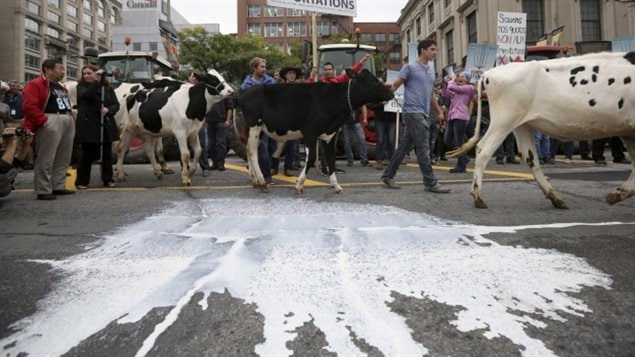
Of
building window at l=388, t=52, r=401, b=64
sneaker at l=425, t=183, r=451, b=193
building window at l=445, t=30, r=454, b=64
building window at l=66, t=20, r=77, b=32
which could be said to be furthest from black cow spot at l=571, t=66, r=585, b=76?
building window at l=66, t=20, r=77, b=32

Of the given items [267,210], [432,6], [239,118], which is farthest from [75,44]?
[267,210]

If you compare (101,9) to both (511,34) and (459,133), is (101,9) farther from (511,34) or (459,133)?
(459,133)

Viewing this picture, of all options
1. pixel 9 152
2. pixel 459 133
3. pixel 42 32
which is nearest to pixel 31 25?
pixel 42 32

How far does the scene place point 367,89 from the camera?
20.3ft

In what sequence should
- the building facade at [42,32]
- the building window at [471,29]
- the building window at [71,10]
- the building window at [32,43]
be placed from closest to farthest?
the building window at [471,29], the building facade at [42,32], the building window at [32,43], the building window at [71,10]

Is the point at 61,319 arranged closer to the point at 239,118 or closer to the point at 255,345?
the point at 255,345

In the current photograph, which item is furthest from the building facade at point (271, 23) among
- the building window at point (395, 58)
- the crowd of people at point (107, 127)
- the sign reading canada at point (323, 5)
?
the crowd of people at point (107, 127)

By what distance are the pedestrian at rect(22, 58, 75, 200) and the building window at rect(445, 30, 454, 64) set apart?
37.0 metres

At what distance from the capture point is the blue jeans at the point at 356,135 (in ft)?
31.7

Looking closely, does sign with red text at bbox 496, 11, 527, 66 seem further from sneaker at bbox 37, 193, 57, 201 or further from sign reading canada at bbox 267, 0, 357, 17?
sneaker at bbox 37, 193, 57, 201

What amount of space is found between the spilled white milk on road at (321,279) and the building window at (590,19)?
32.1 meters

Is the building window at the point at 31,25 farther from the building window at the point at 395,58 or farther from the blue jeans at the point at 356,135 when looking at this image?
the blue jeans at the point at 356,135

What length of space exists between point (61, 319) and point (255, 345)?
99 centimetres

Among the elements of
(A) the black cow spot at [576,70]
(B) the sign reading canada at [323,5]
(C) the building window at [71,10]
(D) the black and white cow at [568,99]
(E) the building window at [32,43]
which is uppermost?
(C) the building window at [71,10]
